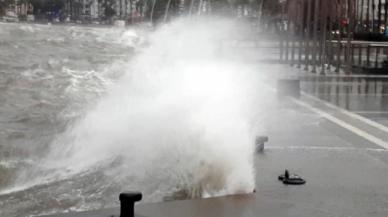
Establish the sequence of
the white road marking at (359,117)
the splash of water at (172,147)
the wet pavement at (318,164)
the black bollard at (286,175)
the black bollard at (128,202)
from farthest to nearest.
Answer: the white road marking at (359,117) < the black bollard at (286,175) < the splash of water at (172,147) < the wet pavement at (318,164) < the black bollard at (128,202)

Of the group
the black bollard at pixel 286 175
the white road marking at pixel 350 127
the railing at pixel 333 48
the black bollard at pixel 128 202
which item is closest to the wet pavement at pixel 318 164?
the white road marking at pixel 350 127

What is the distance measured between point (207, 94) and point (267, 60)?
2158cm

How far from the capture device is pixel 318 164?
901cm

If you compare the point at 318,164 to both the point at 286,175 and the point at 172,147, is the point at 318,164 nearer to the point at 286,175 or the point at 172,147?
the point at 286,175

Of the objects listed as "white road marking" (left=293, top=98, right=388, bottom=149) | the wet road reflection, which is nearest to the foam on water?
"white road marking" (left=293, top=98, right=388, bottom=149)

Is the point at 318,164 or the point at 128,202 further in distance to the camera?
the point at 318,164

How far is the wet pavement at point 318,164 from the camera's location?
21.7 ft

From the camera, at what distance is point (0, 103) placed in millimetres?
17797

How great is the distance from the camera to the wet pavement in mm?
6629

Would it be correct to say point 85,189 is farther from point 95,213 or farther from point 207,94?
point 207,94

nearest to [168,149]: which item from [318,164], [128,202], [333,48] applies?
[318,164]

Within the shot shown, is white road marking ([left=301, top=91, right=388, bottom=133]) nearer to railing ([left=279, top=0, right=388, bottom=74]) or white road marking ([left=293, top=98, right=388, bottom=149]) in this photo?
white road marking ([left=293, top=98, right=388, bottom=149])

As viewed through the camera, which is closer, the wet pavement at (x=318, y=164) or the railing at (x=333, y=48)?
the wet pavement at (x=318, y=164)

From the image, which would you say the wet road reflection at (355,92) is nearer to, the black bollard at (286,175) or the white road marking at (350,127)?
the white road marking at (350,127)
